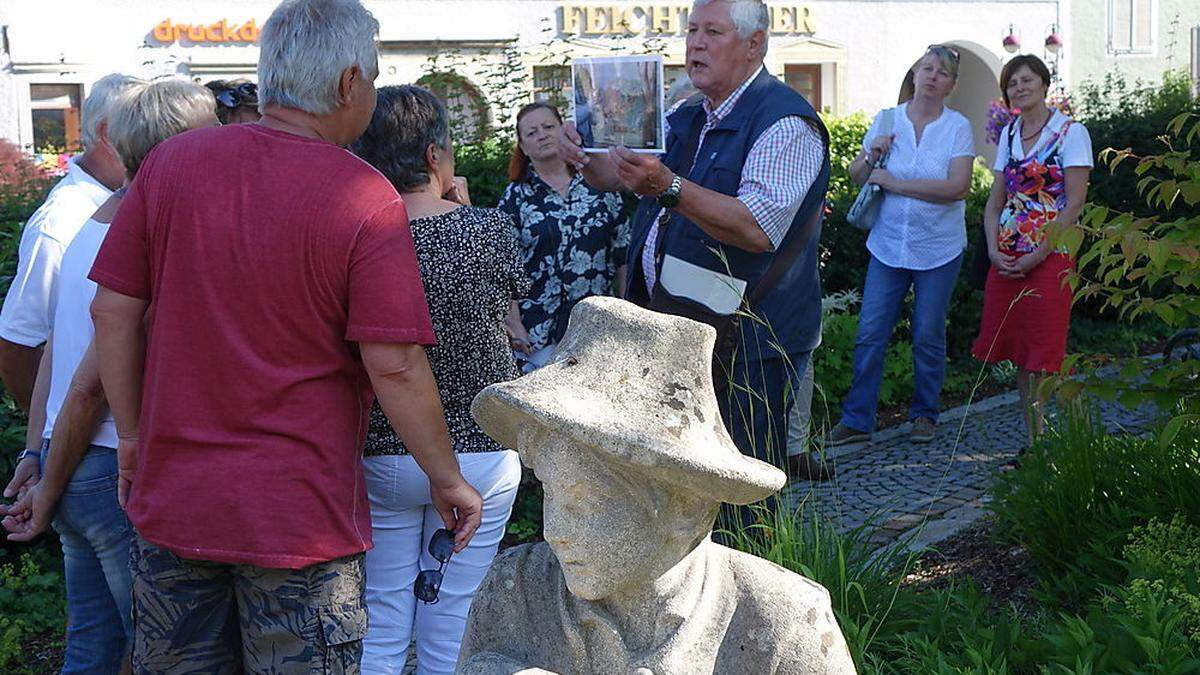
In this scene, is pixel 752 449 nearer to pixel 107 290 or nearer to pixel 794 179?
pixel 794 179

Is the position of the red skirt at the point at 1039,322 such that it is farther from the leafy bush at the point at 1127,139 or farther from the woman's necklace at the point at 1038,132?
the leafy bush at the point at 1127,139

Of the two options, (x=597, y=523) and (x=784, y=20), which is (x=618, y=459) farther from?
(x=784, y=20)

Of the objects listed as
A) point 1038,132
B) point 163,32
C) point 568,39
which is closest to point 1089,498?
point 1038,132

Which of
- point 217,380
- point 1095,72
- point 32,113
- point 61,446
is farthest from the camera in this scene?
point 1095,72

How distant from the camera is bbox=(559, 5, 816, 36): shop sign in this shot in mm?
21344

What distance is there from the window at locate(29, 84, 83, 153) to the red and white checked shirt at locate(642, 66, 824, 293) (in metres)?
16.2

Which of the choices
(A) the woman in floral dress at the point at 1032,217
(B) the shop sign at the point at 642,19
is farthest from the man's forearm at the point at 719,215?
(B) the shop sign at the point at 642,19

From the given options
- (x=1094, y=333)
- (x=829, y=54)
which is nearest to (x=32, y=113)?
(x=829, y=54)

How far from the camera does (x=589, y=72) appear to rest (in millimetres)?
3980

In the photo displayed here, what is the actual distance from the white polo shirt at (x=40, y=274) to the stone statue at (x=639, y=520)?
6.60ft

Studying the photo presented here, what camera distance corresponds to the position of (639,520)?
76.0 inches

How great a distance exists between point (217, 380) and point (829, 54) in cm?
2166

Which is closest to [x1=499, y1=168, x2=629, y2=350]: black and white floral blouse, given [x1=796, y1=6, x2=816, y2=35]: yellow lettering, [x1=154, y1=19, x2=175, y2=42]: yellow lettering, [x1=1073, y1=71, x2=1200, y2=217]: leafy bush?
[x1=1073, y1=71, x2=1200, y2=217]: leafy bush

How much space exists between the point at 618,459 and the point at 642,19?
69.0 feet
